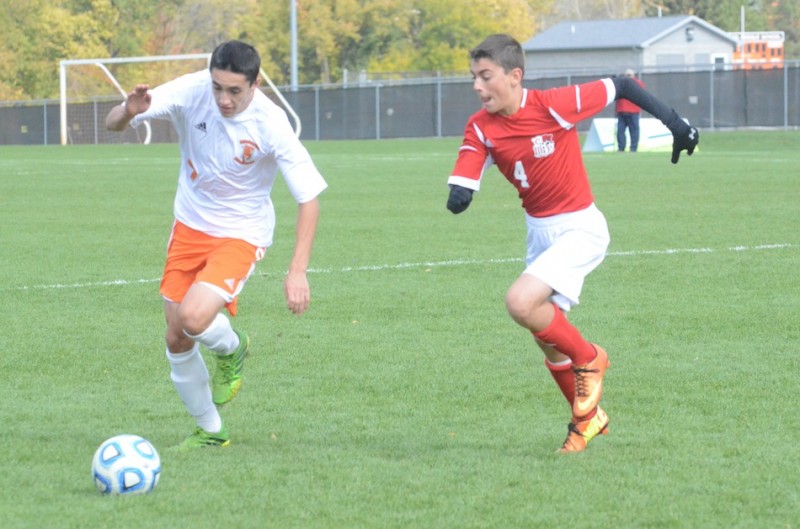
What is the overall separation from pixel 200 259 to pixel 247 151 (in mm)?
500

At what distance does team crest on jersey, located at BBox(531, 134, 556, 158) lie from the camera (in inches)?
225

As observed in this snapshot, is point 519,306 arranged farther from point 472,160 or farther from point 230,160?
point 230,160

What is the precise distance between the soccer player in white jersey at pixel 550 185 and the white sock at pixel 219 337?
1.06m

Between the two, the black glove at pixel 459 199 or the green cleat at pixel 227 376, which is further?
the green cleat at pixel 227 376

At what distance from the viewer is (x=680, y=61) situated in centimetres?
7988

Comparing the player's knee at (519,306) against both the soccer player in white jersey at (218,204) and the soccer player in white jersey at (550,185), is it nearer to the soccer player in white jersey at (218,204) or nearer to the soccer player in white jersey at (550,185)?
the soccer player in white jersey at (550,185)

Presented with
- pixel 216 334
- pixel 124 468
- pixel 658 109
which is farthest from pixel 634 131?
pixel 124 468

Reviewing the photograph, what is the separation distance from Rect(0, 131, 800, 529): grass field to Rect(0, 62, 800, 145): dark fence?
27430 millimetres

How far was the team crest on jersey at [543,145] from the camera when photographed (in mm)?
5723

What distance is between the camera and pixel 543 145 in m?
5.73

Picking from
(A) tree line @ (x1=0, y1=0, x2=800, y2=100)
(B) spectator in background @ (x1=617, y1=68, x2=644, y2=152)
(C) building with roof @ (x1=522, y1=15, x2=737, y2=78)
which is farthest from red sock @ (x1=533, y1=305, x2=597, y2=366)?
(C) building with roof @ (x1=522, y1=15, x2=737, y2=78)

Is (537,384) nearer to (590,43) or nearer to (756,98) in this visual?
(756,98)

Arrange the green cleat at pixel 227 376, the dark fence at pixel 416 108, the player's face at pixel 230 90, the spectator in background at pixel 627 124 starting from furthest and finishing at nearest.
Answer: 1. the dark fence at pixel 416 108
2. the spectator in background at pixel 627 124
3. the green cleat at pixel 227 376
4. the player's face at pixel 230 90

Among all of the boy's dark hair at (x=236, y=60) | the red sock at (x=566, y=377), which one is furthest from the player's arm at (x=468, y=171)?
the boy's dark hair at (x=236, y=60)
